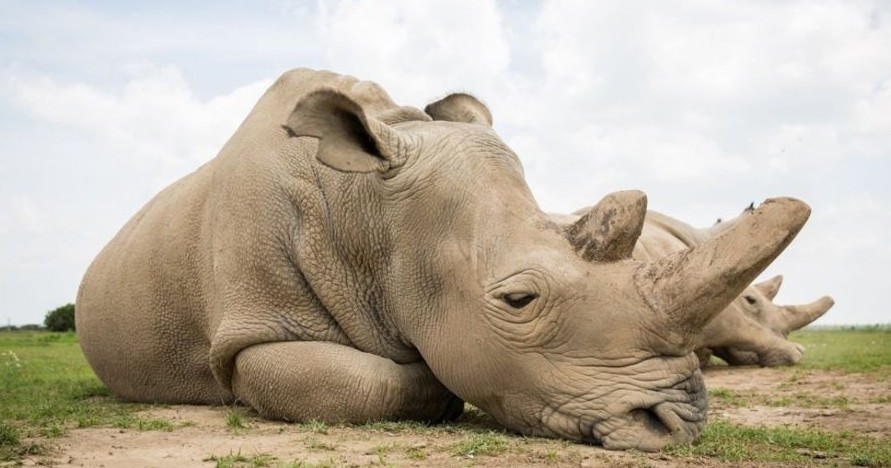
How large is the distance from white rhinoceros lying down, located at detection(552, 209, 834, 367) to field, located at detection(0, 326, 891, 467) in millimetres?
2100

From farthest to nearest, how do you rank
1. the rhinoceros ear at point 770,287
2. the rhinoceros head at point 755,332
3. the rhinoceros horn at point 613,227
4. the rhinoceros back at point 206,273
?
1. the rhinoceros ear at point 770,287
2. the rhinoceros head at point 755,332
3. the rhinoceros back at point 206,273
4. the rhinoceros horn at point 613,227

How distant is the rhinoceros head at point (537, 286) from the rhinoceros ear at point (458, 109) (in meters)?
1.15

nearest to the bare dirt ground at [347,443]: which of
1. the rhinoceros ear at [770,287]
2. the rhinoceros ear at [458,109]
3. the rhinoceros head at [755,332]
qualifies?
the rhinoceros ear at [458,109]

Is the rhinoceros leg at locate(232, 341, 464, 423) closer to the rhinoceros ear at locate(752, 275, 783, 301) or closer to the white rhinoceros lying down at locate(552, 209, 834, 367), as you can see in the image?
the white rhinoceros lying down at locate(552, 209, 834, 367)

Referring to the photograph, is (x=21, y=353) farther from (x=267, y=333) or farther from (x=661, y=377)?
(x=661, y=377)

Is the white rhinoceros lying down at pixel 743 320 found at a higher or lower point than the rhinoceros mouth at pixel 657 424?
higher

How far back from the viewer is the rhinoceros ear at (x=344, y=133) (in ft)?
20.2

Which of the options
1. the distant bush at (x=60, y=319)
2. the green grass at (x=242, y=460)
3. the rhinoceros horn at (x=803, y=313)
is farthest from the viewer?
the distant bush at (x=60, y=319)

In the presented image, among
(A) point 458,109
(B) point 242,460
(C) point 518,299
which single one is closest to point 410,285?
(C) point 518,299

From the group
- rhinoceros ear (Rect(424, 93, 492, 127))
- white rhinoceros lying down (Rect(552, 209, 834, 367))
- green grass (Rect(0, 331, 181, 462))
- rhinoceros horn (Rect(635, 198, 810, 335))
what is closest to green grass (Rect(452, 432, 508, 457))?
rhinoceros horn (Rect(635, 198, 810, 335))

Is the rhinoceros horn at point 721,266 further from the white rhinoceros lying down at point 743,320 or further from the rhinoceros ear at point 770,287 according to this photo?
the rhinoceros ear at point 770,287

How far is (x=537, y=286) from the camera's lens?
550 centimetres

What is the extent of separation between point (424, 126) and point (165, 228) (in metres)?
2.48

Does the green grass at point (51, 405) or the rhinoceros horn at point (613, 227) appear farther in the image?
the green grass at point (51, 405)
